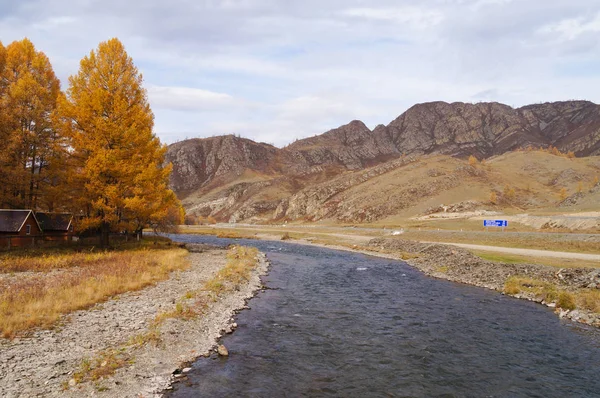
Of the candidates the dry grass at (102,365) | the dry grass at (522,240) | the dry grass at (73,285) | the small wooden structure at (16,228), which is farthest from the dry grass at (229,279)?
the dry grass at (522,240)

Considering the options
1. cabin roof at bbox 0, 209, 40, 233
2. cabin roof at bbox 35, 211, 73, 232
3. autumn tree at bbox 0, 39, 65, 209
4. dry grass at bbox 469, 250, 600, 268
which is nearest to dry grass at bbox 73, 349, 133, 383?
autumn tree at bbox 0, 39, 65, 209

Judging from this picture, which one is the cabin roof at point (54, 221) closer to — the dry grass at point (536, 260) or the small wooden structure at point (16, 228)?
the small wooden structure at point (16, 228)

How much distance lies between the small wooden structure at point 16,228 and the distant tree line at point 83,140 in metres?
2.49

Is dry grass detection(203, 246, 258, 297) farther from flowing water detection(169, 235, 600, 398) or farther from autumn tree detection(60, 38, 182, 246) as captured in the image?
autumn tree detection(60, 38, 182, 246)

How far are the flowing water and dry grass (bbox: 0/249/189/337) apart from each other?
7.74 metres

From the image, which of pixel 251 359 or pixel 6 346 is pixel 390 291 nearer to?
pixel 251 359

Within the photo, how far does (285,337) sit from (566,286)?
20441 mm

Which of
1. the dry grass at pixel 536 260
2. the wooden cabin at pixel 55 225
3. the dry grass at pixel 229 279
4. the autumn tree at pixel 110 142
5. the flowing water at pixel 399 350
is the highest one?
the autumn tree at pixel 110 142

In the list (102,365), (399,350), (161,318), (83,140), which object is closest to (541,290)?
(399,350)

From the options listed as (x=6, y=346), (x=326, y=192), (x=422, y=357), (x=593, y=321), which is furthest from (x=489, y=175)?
(x=6, y=346)

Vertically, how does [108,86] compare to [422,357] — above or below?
above

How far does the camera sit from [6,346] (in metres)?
12.3

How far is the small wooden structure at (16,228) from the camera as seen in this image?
32.8 m

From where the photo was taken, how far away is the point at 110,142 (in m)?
33.3
